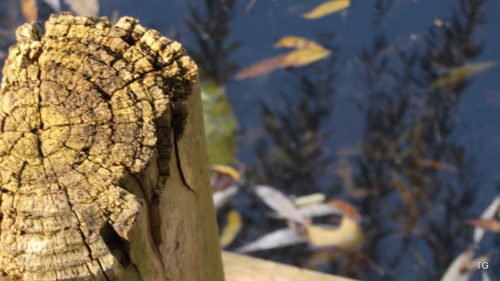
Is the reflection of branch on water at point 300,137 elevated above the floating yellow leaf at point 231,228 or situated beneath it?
elevated above

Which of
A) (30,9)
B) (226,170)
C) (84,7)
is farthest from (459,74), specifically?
(30,9)

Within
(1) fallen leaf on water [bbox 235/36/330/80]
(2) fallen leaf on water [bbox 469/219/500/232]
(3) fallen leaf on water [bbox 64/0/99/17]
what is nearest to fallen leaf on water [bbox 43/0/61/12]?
(3) fallen leaf on water [bbox 64/0/99/17]

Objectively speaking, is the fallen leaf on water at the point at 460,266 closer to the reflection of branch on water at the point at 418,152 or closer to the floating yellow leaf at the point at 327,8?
the reflection of branch on water at the point at 418,152

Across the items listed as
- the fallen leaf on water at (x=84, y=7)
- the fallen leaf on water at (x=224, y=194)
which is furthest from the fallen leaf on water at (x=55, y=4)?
the fallen leaf on water at (x=224, y=194)

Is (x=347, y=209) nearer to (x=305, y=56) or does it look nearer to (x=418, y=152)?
(x=418, y=152)

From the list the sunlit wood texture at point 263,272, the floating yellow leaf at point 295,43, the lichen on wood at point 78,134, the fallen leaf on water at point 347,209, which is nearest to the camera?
the lichen on wood at point 78,134
